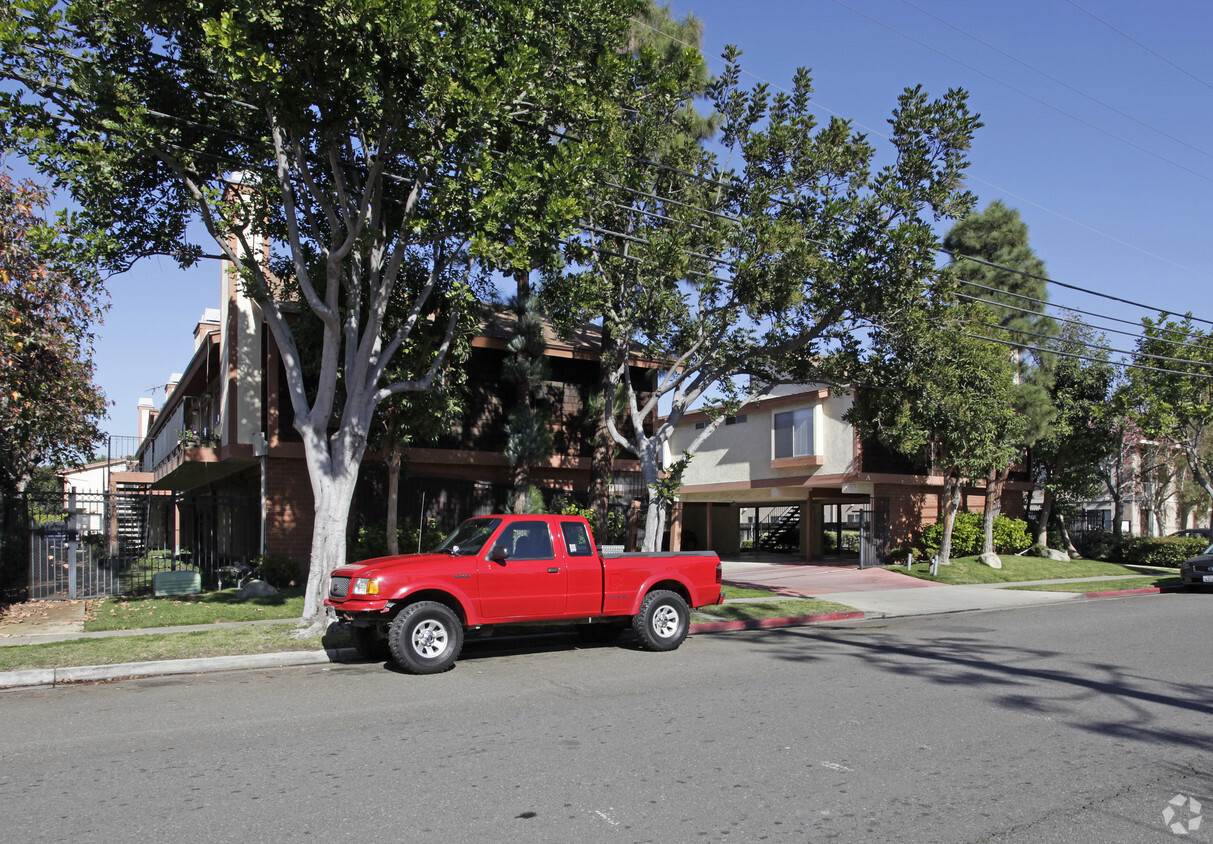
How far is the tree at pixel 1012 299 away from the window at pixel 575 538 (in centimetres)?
1821

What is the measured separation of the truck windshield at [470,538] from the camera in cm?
1059

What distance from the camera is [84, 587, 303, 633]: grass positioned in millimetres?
13516

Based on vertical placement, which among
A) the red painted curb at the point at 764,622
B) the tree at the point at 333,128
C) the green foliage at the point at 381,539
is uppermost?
the tree at the point at 333,128

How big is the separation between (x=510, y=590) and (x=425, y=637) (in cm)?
118

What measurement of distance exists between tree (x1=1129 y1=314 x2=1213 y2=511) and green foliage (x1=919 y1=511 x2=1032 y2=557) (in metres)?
4.97

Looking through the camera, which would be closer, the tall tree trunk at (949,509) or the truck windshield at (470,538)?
the truck windshield at (470,538)

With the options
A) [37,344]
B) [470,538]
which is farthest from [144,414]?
[470,538]

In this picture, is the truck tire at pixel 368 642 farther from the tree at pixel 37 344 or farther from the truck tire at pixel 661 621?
the tree at pixel 37 344

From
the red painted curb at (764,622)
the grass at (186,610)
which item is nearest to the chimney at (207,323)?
the grass at (186,610)

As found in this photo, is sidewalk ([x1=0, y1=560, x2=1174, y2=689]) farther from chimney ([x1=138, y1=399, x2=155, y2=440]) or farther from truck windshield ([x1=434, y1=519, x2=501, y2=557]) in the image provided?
chimney ([x1=138, y1=399, x2=155, y2=440])

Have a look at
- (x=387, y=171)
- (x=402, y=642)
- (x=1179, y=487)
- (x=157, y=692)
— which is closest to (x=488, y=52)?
(x=387, y=171)

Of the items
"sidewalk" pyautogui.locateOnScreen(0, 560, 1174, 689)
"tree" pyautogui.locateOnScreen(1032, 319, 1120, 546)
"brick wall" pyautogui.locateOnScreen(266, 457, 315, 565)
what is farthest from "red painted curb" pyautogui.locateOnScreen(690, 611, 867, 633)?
"tree" pyautogui.locateOnScreen(1032, 319, 1120, 546)

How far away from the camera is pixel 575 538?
11211 millimetres

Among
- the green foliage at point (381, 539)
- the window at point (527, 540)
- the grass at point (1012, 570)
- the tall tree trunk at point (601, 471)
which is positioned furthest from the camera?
the grass at point (1012, 570)
